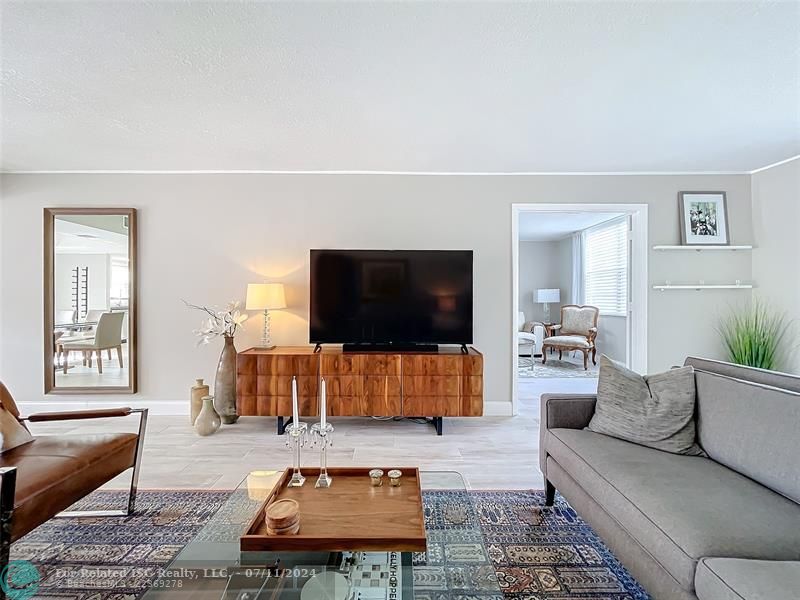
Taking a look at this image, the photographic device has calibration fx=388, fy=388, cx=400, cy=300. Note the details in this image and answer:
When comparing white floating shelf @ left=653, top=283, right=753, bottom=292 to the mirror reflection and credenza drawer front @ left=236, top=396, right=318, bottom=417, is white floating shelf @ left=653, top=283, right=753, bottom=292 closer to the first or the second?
credenza drawer front @ left=236, top=396, right=318, bottom=417

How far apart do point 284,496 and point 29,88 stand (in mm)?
2697

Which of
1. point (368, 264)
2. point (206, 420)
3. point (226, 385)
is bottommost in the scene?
point (206, 420)

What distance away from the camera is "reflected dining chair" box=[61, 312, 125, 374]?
3773 mm

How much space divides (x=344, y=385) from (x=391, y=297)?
33.6 inches

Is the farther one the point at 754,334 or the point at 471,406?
the point at 754,334

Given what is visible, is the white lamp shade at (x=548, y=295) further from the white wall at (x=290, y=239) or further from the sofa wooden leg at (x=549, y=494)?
the sofa wooden leg at (x=549, y=494)

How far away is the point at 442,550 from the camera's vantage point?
56.5 inches

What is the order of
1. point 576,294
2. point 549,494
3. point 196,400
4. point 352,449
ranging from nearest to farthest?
1. point 549,494
2. point 352,449
3. point 196,400
4. point 576,294

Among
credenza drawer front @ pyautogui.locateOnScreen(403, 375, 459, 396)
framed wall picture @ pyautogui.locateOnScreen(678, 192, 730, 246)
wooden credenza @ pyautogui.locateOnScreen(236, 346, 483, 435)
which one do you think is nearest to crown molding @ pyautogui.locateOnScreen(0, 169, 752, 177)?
framed wall picture @ pyautogui.locateOnScreen(678, 192, 730, 246)

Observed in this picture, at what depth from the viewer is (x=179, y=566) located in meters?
1.30

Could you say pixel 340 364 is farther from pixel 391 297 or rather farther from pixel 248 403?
pixel 248 403

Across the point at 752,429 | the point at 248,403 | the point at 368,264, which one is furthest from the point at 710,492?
the point at 248,403

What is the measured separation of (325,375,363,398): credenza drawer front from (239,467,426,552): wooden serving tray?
4.79 ft

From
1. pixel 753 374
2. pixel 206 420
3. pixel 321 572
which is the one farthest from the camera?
pixel 206 420
